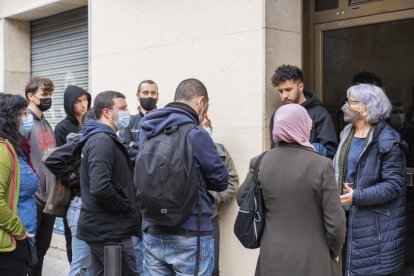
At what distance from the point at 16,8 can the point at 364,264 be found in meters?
7.36

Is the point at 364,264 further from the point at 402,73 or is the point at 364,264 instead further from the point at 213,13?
the point at 213,13

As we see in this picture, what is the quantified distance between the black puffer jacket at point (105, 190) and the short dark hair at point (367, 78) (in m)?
2.30

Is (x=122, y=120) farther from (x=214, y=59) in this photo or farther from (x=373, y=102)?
(x=373, y=102)

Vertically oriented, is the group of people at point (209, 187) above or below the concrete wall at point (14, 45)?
below

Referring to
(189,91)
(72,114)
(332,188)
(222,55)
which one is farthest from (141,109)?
(332,188)

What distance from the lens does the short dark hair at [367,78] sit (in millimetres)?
5457

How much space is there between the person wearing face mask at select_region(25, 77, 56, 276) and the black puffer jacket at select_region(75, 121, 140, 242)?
53.5 inches

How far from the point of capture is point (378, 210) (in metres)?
4.50

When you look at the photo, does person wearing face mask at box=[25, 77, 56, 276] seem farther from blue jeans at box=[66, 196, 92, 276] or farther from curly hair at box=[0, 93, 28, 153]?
curly hair at box=[0, 93, 28, 153]

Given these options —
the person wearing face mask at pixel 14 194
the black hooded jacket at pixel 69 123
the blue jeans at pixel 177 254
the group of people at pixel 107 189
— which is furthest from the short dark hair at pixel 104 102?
the black hooded jacket at pixel 69 123

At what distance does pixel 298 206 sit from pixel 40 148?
343 cm

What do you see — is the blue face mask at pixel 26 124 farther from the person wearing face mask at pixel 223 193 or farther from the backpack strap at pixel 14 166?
the person wearing face mask at pixel 223 193

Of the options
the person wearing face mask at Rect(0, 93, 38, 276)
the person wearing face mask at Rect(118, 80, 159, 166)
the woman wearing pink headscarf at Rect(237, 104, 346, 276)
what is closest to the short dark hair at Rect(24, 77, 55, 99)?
the person wearing face mask at Rect(118, 80, 159, 166)

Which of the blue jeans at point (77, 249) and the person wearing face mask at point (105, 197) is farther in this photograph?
the blue jeans at point (77, 249)
